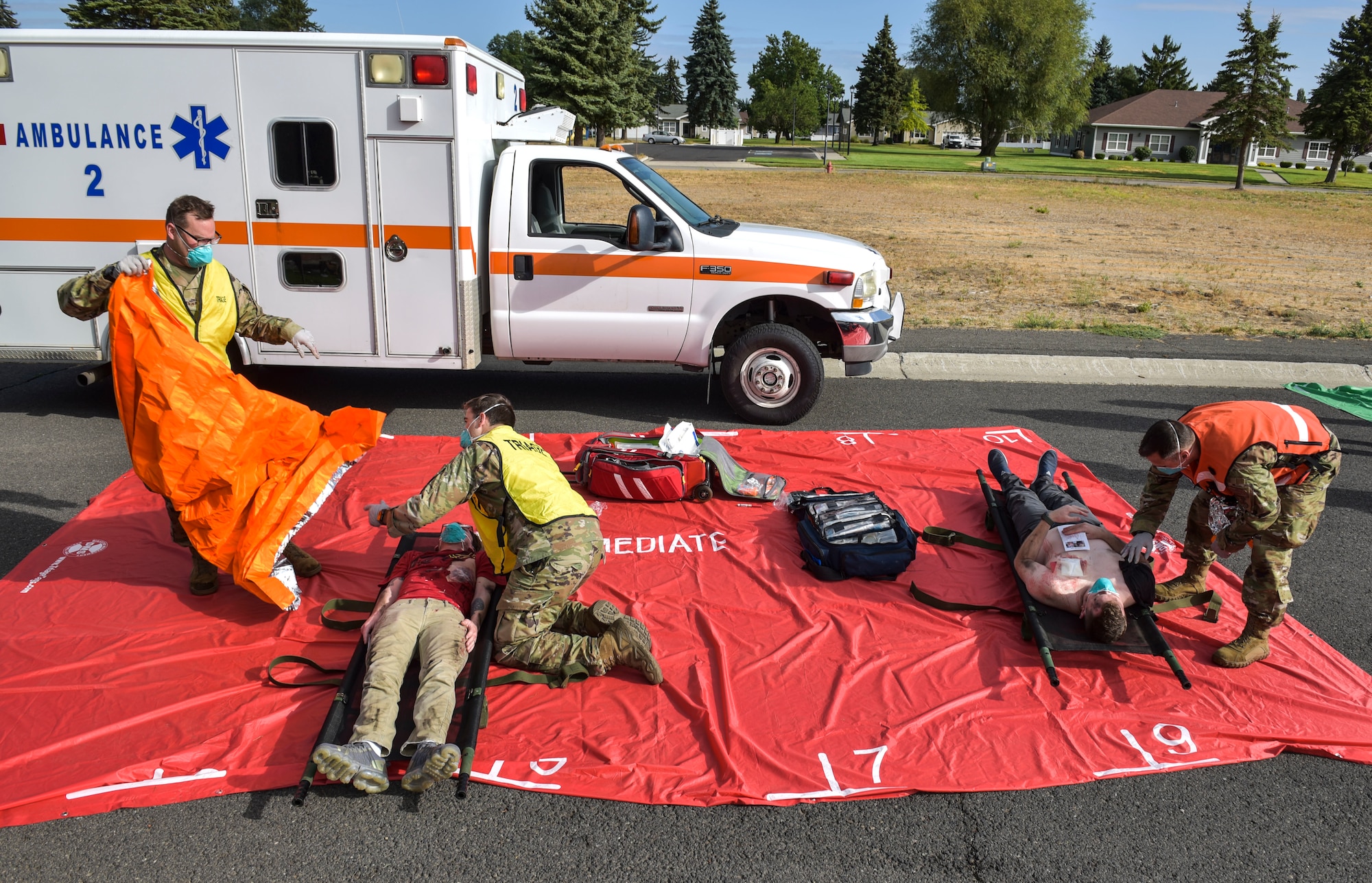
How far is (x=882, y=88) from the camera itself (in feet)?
316

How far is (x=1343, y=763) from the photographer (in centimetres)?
389

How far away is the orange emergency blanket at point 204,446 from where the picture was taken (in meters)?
4.51

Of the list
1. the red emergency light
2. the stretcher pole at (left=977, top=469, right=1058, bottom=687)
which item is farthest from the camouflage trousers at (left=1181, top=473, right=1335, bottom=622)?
the red emergency light

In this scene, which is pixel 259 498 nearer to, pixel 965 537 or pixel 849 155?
pixel 965 537

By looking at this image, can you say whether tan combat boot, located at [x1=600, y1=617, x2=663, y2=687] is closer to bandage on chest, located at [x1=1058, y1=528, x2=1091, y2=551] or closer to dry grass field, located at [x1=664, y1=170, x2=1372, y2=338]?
bandage on chest, located at [x1=1058, y1=528, x2=1091, y2=551]

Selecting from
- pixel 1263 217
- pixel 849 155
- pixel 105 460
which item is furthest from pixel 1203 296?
pixel 849 155

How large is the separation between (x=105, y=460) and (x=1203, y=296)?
52.0ft

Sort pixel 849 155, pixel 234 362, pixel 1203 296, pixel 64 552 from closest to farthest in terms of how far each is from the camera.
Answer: pixel 64 552 → pixel 234 362 → pixel 1203 296 → pixel 849 155

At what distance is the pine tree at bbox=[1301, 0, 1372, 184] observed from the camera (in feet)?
171

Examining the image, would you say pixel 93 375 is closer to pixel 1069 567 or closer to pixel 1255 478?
pixel 1069 567

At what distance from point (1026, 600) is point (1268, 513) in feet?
3.85

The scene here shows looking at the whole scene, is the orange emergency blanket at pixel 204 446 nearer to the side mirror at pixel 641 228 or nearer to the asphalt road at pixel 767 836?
the asphalt road at pixel 767 836

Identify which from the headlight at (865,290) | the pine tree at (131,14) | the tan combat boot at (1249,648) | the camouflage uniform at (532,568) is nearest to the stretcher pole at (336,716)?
the camouflage uniform at (532,568)

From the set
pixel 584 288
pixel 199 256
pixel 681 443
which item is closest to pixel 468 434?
pixel 199 256
